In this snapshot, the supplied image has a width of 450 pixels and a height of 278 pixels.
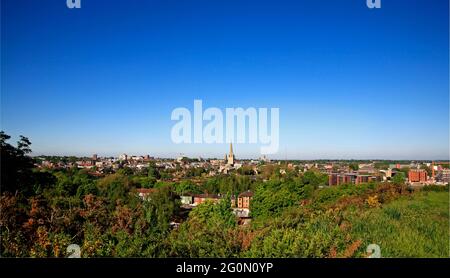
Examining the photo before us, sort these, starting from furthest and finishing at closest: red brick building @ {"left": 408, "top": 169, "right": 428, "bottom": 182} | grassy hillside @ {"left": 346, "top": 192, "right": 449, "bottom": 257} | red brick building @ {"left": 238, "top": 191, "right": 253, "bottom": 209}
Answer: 1. red brick building @ {"left": 238, "top": 191, "right": 253, "bottom": 209}
2. red brick building @ {"left": 408, "top": 169, "right": 428, "bottom": 182}
3. grassy hillside @ {"left": 346, "top": 192, "right": 449, "bottom": 257}

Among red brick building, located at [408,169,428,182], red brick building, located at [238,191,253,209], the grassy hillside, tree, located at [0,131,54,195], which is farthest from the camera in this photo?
red brick building, located at [238,191,253,209]

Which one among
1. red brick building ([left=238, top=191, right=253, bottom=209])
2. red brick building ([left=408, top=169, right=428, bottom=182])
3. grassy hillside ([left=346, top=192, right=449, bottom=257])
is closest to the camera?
grassy hillside ([left=346, top=192, right=449, bottom=257])

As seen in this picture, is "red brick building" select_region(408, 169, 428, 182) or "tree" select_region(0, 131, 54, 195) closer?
"tree" select_region(0, 131, 54, 195)

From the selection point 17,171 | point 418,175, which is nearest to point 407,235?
point 17,171

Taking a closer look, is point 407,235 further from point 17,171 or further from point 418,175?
point 418,175

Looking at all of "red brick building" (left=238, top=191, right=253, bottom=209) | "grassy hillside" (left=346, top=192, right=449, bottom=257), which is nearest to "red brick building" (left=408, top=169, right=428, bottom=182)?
"grassy hillside" (left=346, top=192, right=449, bottom=257)

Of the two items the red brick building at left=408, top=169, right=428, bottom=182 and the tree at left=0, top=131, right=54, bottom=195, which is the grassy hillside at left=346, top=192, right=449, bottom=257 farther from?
the red brick building at left=408, top=169, right=428, bottom=182

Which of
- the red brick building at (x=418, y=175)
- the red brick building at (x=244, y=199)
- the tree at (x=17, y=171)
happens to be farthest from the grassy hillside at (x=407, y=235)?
the red brick building at (x=244, y=199)

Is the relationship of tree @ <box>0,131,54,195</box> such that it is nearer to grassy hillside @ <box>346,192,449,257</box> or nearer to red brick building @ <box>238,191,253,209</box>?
grassy hillside @ <box>346,192,449,257</box>

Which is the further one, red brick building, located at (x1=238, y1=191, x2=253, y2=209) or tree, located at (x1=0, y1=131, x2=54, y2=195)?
red brick building, located at (x1=238, y1=191, x2=253, y2=209)

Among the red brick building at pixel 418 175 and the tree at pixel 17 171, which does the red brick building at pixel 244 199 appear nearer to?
the red brick building at pixel 418 175

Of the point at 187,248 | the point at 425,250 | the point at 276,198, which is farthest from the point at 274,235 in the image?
the point at 276,198

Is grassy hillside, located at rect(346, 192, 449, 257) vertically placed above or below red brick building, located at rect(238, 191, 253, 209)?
above
